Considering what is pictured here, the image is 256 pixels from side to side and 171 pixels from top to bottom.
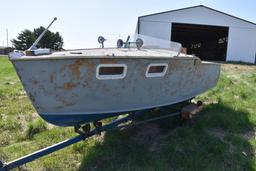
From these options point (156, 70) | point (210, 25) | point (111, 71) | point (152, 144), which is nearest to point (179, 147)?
point (152, 144)

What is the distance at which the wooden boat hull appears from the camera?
10.2 ft

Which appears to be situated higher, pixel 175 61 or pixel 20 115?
pixel 175 61

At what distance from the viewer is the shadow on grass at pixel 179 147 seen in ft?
12.4

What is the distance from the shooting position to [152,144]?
14.4ft

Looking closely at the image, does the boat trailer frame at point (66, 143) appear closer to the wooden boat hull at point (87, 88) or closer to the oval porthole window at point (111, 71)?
the wooden boat hull at point (87, 88)

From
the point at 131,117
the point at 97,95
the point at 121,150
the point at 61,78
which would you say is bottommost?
the point at 121,150

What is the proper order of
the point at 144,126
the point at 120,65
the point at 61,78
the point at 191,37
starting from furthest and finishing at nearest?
1. the point at 191,37
2. the point at 144,126
3. the point at 120,65
4. the point at 61,78

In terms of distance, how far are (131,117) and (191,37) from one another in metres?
22.7

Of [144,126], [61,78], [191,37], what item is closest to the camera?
[61,78]

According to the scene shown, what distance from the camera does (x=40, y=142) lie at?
14.3 feet

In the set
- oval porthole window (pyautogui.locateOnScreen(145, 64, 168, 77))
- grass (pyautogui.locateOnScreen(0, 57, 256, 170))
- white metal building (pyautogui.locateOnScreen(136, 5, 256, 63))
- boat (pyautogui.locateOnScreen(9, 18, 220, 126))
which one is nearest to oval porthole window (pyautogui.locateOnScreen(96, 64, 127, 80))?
boat (pyautogui.locateOnScreen(9, 18, 220, 126))

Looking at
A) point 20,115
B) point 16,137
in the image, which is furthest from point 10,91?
point 16,137

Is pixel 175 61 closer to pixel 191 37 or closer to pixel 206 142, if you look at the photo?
pixel 206 142

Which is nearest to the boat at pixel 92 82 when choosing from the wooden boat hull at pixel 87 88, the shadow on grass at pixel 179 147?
the wooden boat hull at pixel 87 88
